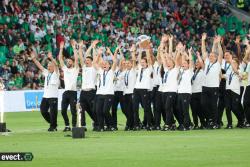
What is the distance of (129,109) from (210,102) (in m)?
2.91

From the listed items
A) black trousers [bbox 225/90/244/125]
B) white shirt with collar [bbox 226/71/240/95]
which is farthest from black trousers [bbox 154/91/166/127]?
white shirt with collar [bbox 226/71/240/95]

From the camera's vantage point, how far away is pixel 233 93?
31.4 meters

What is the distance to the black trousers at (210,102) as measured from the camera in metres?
31.2

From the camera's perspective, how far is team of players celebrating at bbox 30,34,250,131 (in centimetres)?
3073

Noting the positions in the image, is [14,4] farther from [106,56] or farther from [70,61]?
[70,61]

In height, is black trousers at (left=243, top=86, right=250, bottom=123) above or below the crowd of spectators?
below

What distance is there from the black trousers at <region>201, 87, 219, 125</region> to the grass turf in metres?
1.03

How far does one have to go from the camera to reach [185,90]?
1203 inches

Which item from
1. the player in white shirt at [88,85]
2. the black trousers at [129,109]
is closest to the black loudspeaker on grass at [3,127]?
the player in white shirt at [88,85]

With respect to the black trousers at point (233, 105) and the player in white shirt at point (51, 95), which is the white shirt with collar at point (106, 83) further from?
the black trousers at point (233, 105)

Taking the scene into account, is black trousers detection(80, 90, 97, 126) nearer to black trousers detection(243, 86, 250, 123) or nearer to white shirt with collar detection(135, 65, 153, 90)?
white shirt with collar detection(135, 65, 153, 90)

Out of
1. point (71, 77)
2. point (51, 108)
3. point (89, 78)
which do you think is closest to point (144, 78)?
point (89, 78)

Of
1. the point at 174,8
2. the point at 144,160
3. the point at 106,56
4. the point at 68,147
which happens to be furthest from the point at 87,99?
the point at 174,8

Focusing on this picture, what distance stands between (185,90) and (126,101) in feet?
8.75
